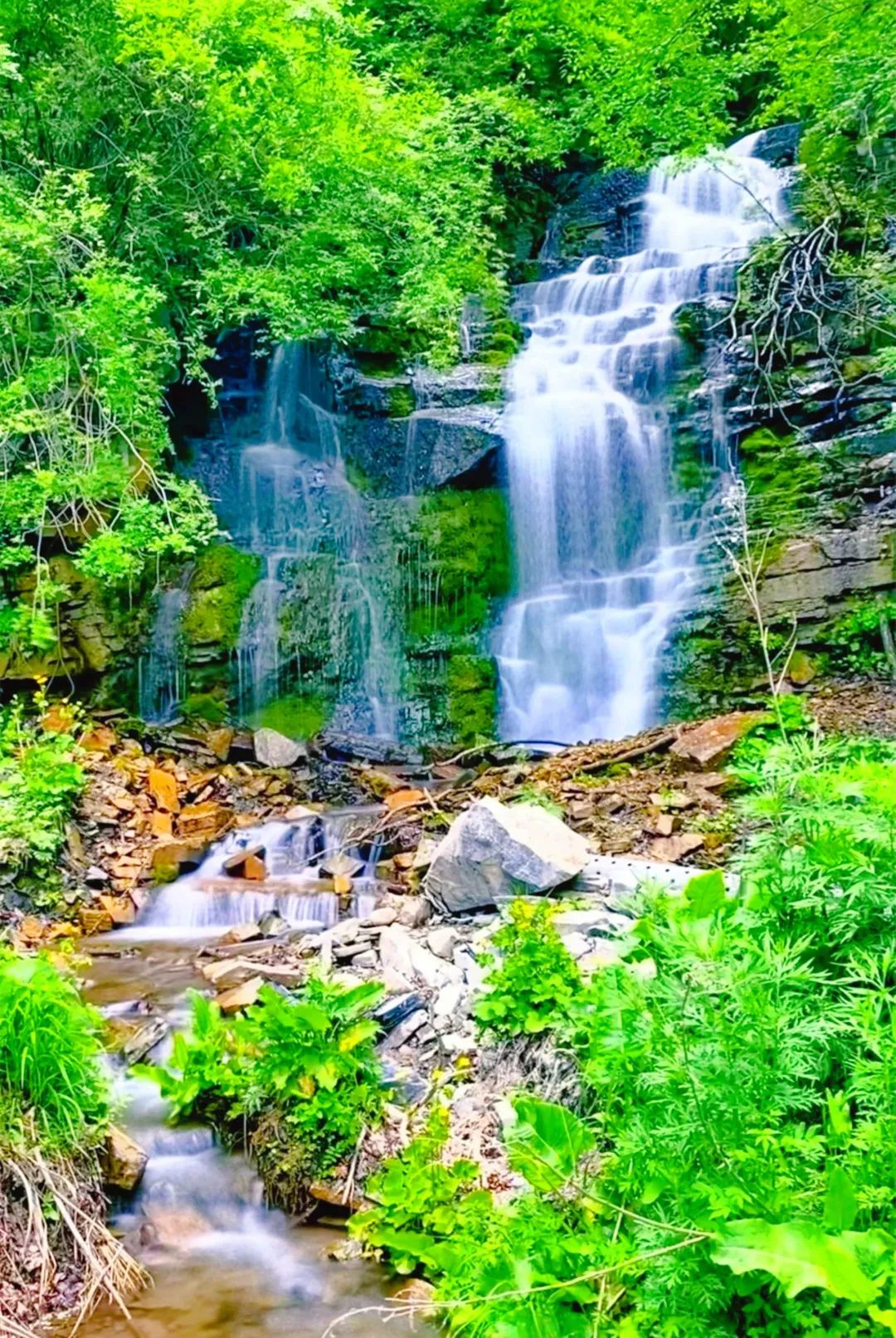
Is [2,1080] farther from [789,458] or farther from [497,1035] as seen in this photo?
[789,458]

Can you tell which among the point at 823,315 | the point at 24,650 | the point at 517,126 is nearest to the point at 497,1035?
the point at 24,650

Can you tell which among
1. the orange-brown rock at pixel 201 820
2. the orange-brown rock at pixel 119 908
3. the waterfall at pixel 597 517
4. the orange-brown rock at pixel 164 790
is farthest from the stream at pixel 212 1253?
the waterfall at pixel 597 517

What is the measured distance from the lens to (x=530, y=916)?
4086 mm

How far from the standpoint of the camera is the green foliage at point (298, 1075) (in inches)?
148

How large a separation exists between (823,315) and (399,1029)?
9666mm

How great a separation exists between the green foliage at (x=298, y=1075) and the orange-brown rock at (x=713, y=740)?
178 inches

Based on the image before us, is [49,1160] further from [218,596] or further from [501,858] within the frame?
[218,596]

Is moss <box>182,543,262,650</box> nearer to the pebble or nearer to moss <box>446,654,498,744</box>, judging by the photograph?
moss <box>446,654,498,744</box>

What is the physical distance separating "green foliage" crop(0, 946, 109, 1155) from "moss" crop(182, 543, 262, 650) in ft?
25.8

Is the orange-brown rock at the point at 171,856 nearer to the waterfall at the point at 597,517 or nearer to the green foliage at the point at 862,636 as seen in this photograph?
the waterfall at the point at 597,517

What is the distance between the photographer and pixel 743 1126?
2090 millimetres

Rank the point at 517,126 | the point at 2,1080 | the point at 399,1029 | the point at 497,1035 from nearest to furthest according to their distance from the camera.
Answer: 1. the point at 2,1080
2. the point at 497,1035
3. the point at 399,1029
4. the point at 517,126

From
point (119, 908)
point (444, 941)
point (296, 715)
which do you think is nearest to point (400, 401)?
point (296, 715)

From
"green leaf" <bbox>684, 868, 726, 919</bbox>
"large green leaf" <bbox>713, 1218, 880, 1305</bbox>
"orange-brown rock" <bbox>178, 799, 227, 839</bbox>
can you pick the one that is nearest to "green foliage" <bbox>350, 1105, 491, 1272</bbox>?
"green leaf" <bbox>684, 868, 726, 919</bbox>
